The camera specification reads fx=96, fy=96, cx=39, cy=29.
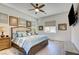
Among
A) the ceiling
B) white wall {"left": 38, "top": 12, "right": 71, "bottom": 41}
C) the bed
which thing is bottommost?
the bed

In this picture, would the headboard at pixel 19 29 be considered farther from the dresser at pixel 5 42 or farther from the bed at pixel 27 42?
the dresser at pixel 5 42

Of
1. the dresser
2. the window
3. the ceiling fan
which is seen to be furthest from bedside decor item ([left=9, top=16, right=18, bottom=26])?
the window

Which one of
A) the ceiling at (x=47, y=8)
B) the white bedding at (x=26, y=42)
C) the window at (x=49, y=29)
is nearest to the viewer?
the ceiling at (x=47, y=8)

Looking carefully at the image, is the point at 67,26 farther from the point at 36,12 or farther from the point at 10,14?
the point at 10,14

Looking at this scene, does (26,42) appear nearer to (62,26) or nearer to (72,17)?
(62,26)

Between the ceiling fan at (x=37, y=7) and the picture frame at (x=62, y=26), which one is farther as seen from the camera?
the picture frame at (x=62, y=26)

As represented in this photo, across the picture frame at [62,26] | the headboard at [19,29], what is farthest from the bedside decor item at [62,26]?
the headboard at [19,29]

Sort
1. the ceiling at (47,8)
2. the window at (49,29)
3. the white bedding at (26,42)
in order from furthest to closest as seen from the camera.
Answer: the window at (49,29)
the white bedding at (26,42)
the ceiling at (47,8)

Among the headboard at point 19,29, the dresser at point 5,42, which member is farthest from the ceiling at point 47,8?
the dresser at point 5,42

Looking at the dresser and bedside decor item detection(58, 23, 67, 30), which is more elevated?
bedside decor item detection(58, 23, 67, 30)

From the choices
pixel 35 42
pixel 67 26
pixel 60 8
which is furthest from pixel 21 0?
pixel 67 26

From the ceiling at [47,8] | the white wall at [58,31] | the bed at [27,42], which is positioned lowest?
the bed at [27,42]

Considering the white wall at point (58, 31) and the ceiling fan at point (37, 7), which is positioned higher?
the ceiling fan at point (37, 7)

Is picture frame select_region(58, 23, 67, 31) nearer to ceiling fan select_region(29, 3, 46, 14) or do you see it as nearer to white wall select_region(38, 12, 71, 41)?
white wall select_region(38, 12, 71, 41)
